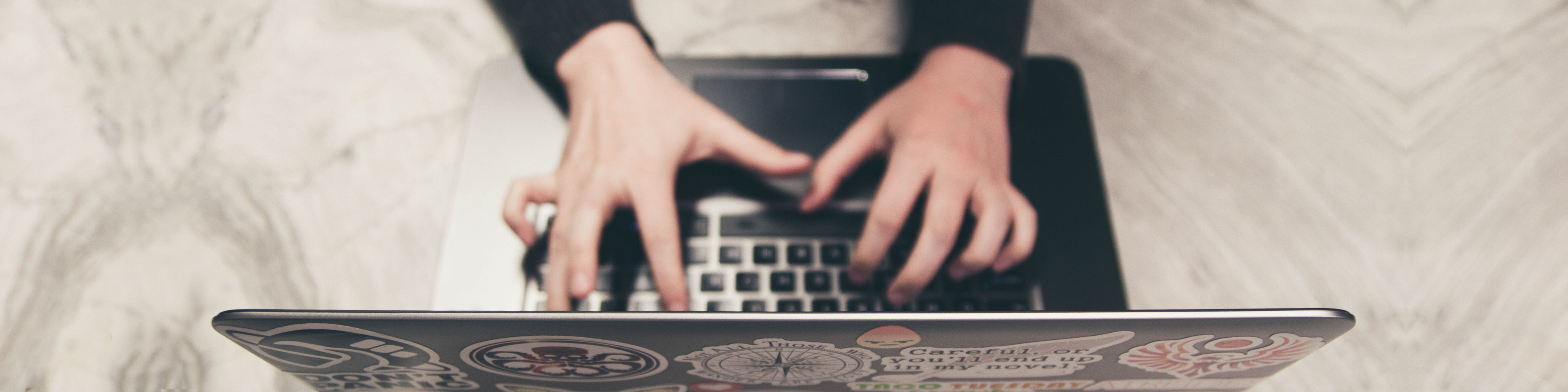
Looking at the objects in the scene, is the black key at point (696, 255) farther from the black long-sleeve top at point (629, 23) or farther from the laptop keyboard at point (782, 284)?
the black long-sleeve top at point (629, 23)

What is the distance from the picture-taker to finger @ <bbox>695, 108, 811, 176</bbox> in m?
0.43

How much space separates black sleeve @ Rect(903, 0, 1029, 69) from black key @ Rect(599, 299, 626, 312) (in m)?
0.25

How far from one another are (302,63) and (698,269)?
0.32 m

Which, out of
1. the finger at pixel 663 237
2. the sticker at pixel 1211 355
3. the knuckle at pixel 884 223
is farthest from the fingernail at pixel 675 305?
the sticker at pixel 1211 355

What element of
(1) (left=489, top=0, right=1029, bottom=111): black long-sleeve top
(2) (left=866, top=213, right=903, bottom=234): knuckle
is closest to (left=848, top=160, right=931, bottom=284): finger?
(2) (left=866, top=213, right=903, bottom=234): knuckle

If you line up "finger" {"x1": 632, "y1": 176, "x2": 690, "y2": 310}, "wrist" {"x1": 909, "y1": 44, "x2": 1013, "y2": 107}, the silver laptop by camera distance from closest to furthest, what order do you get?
the silver laptop
"finger" {"x1": 632, "y1": 176, "x2": 690, "y2": 310}
"wrist" {"x1": 909, "y1": 44, "x2": 1013, "y2": 107}

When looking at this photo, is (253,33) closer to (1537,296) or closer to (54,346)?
(54,346)

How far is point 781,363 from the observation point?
0.89 ft

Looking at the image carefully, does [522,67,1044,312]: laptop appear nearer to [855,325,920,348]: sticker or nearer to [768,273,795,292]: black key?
[768,273,795,292]: black key

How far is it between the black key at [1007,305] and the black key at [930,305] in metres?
0.02

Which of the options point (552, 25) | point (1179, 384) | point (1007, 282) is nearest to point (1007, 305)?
point (1007, 282)

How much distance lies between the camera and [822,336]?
0.25m

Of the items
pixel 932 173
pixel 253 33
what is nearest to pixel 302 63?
pixel 253 33

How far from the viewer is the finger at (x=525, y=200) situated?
41 centimetres
